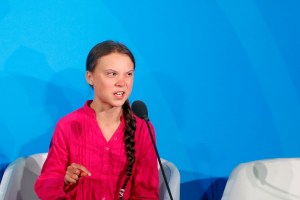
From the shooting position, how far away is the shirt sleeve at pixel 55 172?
1484 mm

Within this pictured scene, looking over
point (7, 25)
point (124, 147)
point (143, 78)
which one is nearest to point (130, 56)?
point (124, 147)

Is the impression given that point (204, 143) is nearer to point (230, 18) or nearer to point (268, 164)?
point (268, 164)

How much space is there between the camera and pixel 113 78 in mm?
1511

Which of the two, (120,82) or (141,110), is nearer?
(141,110)

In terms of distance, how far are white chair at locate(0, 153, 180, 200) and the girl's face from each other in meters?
0.38

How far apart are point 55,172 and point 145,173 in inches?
11.2

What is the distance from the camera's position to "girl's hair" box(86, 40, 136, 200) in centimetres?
154

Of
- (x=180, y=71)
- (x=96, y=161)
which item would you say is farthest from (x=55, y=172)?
(x=180, y=71)

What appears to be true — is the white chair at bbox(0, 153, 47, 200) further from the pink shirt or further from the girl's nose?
the girl's nose

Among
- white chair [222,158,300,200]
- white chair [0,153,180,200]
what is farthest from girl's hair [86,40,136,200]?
white chair [222,158,300,200]

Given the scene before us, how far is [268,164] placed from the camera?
191 centimetres

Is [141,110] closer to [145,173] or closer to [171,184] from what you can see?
[145,173]

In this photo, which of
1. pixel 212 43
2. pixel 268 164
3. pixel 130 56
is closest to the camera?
pixel 130 56

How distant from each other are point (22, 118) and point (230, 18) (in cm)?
93
